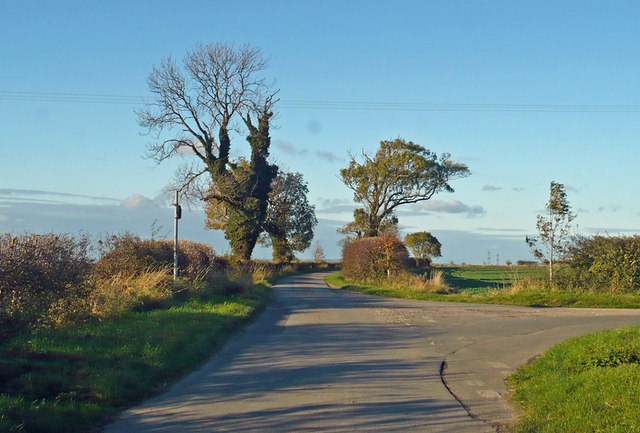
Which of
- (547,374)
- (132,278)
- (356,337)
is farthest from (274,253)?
(547,374)

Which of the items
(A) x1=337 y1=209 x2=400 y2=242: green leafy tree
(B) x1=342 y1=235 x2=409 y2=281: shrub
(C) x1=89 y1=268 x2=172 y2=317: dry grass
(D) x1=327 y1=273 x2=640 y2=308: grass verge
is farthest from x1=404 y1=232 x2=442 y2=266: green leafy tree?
(C) x1=89 y1=268 x2=172 y2=317: dry grass

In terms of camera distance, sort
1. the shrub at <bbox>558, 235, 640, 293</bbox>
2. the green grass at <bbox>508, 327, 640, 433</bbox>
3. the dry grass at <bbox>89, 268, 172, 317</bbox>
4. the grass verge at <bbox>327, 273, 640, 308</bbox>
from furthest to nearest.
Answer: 1. the shrub at <bbox>558, 235, 640, 293</bbox>
2. the grass verge at <bbox>327, 273, 640, 308</bbox>
3. the dry grass at <bbox>89, 268, 172, 317</bbox>
4. the green grass at <bbox>508, 327, 640, 433</bbox>

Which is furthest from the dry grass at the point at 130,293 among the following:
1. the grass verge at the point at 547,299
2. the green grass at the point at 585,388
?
the grass verge at the point at 547,299

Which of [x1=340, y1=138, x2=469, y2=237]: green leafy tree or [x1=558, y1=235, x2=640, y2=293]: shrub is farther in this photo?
[x1=340, y1=138, x2=469, y2=237]: green leafy tree

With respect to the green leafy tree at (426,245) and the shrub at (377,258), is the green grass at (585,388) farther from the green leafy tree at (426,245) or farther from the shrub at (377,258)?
the green leafy tree at (426,245)

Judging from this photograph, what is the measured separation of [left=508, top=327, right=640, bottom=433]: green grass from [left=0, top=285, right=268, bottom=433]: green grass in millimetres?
5008

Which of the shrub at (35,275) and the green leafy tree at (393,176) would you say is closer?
the shrub at (35,275)

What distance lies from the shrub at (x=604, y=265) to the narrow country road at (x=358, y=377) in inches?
338

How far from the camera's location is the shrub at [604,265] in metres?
24.9

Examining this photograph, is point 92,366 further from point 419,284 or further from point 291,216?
point 291,216

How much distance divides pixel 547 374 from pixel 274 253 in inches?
2384

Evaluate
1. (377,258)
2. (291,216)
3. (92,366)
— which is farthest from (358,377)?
(291,216)

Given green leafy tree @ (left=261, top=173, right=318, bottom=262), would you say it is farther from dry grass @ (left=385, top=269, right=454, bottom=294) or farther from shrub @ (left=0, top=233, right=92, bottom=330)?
shrub @ (left=0, top=233, right=92, bottom=330)

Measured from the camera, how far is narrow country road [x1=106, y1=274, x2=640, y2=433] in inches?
261
